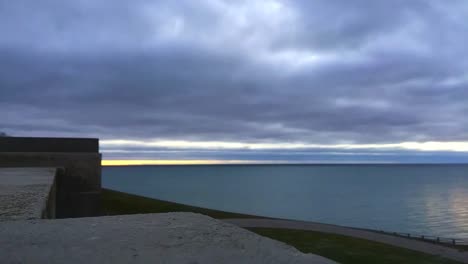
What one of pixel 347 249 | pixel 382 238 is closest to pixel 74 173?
pixel 347 249

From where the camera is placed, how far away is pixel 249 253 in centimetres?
447

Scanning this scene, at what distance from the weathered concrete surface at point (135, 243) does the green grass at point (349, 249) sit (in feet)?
59.2

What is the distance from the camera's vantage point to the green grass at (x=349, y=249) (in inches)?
883

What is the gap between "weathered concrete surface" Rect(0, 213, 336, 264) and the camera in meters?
4.19

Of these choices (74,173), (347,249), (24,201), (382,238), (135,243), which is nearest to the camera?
(135,243)

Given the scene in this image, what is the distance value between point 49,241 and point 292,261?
100 inches

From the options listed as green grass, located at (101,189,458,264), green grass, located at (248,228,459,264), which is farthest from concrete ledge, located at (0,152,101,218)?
green grass, located at (101,189,458,264)

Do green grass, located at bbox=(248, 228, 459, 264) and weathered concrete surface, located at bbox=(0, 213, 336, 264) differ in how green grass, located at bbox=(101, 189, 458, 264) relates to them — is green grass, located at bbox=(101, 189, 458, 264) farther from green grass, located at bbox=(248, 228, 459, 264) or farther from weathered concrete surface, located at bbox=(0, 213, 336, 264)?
weathered concrete surface, located at bbox=(0, 213, 336, 264)

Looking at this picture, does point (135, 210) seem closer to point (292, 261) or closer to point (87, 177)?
point (87, 177)

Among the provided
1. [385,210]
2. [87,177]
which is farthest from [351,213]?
[87,177]

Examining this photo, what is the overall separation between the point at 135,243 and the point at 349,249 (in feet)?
71.9

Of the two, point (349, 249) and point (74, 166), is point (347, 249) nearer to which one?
point (349, 249)

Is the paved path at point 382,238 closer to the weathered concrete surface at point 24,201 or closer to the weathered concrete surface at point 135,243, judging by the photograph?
the weathered concrete surface at point 24,201

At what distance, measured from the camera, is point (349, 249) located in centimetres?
2462
